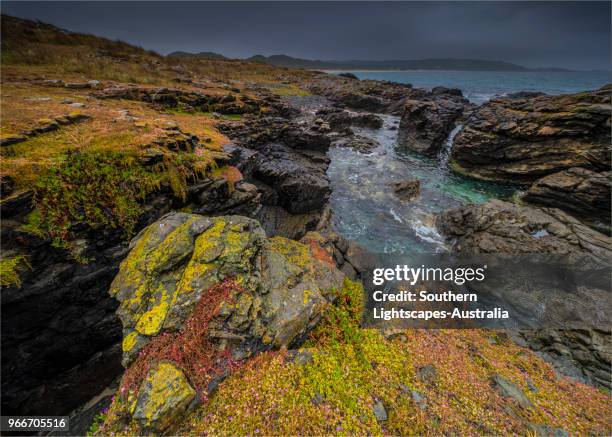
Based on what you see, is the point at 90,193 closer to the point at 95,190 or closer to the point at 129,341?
the point at 95,190

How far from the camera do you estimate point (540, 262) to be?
14.5 metres

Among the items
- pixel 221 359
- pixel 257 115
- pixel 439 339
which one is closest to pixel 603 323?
pixel 439 339

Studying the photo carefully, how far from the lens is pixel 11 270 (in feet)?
24.4

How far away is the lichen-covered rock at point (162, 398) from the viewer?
524cm

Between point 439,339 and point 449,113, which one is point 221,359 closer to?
point 439,339

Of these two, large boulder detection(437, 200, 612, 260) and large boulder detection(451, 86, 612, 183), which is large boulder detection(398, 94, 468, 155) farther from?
large boulder detection(437, 200, 612, 260)

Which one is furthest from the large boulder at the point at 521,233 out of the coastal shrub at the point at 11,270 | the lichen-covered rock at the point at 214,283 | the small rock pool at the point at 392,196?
the coastal shrub at the point at 11,270

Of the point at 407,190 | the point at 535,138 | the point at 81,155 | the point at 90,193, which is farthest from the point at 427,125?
the point at 90,193

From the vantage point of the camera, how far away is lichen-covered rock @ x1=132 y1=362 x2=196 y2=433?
17.2ft

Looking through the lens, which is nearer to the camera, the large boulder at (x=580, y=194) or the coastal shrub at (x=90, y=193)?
the coastal shrub at (x=90, y=193)

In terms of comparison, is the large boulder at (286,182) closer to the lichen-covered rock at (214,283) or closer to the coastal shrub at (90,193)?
the coastal shrub at (90,193)

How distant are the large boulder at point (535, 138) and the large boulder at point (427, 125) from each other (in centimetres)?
509

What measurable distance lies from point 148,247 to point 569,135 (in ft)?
120

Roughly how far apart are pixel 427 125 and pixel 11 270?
46154 mm
